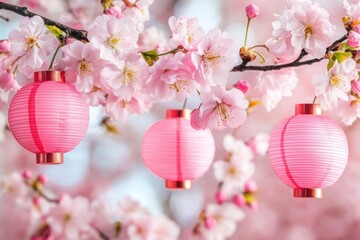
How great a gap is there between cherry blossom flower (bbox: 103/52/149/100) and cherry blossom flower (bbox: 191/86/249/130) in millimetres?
161

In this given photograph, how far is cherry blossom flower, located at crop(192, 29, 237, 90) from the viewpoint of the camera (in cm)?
194

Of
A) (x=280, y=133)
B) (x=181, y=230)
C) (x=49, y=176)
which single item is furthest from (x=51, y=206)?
(x=280, y=133)

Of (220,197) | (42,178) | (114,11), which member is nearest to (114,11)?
(114,11)

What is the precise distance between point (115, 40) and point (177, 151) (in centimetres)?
52

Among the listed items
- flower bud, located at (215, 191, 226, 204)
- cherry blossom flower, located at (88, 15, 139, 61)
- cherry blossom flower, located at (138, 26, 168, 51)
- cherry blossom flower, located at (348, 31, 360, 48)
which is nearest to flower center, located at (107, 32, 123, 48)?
cherry blossom flower, located at (88, 15, 139, 61)

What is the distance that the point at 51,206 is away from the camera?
3.02 meters

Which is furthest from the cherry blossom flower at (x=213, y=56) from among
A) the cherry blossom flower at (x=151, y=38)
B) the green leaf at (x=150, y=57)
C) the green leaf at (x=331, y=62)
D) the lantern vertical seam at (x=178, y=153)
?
the cherry blossom flower at (x=151, y=38)

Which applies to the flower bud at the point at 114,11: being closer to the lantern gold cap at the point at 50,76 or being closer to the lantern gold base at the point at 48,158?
the lantern gold cap at the point at 50,76

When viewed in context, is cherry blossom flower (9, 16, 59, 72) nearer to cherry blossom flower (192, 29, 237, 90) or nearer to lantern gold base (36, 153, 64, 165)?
lantern gold base (36, 153, 64, 165)

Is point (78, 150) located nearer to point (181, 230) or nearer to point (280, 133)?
point (181, 230)

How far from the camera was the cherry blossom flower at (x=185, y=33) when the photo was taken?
197 cm

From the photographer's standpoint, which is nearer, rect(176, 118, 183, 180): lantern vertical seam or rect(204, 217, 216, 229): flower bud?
rect(176, 118, 183, 180): lantern vertical seam

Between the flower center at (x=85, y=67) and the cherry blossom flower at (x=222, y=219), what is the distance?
1.16 metres

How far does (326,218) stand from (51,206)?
1.04 metres
